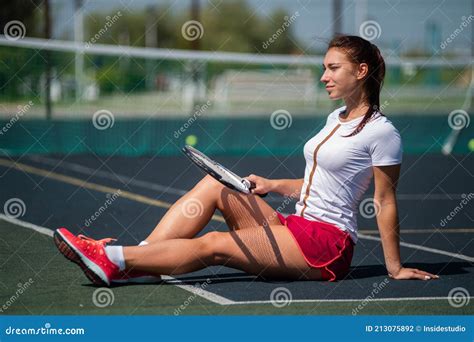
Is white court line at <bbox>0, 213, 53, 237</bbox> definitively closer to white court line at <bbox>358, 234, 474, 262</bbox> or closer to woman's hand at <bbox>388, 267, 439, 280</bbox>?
white court line at <bbox>358, 234, 474, 262</bbox>

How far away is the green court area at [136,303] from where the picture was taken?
666 cm

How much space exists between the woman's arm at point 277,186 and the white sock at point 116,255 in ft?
3.42

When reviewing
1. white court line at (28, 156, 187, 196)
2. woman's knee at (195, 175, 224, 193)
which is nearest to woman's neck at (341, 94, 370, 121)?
woman's knee at (195, 175, 224, 193)

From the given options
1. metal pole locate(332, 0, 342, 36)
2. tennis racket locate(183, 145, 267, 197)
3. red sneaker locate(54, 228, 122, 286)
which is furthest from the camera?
metal pole locate(332, 0, 342, 36)

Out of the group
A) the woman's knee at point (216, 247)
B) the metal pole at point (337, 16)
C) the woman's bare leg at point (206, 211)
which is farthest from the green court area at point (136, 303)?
the metal pole at point (337, 16)

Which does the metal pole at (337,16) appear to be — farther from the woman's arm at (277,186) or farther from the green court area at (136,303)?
the green court area at (136,303)

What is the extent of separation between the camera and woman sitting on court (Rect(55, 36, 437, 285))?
278 inches

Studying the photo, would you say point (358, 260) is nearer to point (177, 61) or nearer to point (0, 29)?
point (177, 61)

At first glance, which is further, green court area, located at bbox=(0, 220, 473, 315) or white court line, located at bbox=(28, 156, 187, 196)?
white court line, located at bbox=(28, 156, 187, 196)

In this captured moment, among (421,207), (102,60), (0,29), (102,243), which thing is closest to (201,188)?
→ (102,243)

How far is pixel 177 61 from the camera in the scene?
2094 cm

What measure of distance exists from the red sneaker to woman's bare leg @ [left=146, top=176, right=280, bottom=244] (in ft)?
1.30

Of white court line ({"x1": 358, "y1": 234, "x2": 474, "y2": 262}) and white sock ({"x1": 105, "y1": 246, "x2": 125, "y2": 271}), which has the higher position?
white sock ({"x1": 105, "y1": 246, "x2": 125, "y2": 271})

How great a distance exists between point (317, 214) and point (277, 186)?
0.41 m
